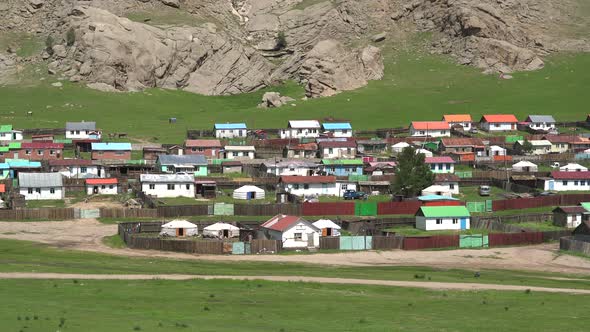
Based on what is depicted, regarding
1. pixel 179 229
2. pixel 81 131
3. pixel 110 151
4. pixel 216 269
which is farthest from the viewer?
pixel 81 131

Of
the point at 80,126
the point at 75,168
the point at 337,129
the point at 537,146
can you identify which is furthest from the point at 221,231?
the point at 537,146

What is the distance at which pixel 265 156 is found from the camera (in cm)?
16762

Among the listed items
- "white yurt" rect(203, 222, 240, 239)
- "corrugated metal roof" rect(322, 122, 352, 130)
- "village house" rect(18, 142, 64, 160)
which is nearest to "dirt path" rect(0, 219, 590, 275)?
"white yurt" rect(203, 222, 240, 239)

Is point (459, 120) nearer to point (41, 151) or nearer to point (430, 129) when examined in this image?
point (430, 129)

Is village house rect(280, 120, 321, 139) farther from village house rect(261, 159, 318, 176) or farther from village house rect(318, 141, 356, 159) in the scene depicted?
village house rect(261, 159, 318, 176)

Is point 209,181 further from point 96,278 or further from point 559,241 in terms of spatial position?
point 96,278

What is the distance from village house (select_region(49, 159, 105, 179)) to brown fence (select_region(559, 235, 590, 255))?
64.3 m

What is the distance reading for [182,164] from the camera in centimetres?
14700

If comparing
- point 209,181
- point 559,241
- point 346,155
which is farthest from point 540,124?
point 559,241

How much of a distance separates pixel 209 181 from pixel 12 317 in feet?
264

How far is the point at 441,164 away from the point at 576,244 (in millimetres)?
53008

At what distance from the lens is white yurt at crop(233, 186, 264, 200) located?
13062 centimetres

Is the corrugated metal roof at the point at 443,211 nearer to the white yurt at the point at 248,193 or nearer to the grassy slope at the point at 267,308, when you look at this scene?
the white yurt at the point at 248,193

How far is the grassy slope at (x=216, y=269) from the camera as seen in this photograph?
80.5 m
